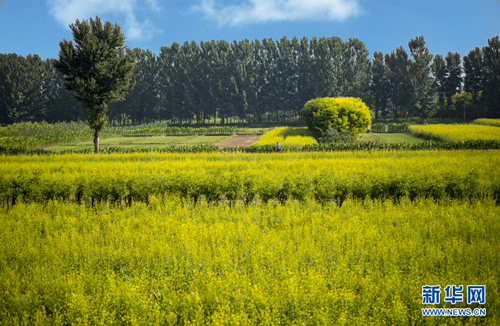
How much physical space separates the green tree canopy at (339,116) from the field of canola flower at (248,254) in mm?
29853

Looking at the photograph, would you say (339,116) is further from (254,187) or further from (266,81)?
(266,81)

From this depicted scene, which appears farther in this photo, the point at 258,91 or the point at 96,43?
the point at 258,91

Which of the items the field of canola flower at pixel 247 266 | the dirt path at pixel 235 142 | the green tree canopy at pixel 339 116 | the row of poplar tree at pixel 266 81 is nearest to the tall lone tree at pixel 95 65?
the dirt path at pixel 235 142

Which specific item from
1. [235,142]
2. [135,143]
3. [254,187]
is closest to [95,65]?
[135,143]

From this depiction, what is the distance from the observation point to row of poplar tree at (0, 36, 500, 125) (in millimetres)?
79250

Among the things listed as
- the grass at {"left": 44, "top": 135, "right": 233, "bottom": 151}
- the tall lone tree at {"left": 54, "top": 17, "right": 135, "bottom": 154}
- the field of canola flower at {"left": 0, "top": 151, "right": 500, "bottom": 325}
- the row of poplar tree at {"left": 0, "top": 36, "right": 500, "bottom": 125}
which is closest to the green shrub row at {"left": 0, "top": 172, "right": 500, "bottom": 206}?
the field of canola flower at {"left": 0, "top": 151, "right": 500, "bottom": 325}

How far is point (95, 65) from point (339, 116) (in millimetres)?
33178

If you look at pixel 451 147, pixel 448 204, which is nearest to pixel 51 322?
pixel 448 204

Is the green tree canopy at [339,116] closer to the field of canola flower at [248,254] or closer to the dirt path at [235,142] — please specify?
the dirt path at [235,142]

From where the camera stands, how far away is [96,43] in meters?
31.4

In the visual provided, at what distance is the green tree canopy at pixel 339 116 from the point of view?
4350 centimetres

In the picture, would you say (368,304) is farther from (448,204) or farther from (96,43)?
(96,43)

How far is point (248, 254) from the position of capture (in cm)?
802

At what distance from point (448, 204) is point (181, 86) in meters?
85.4
